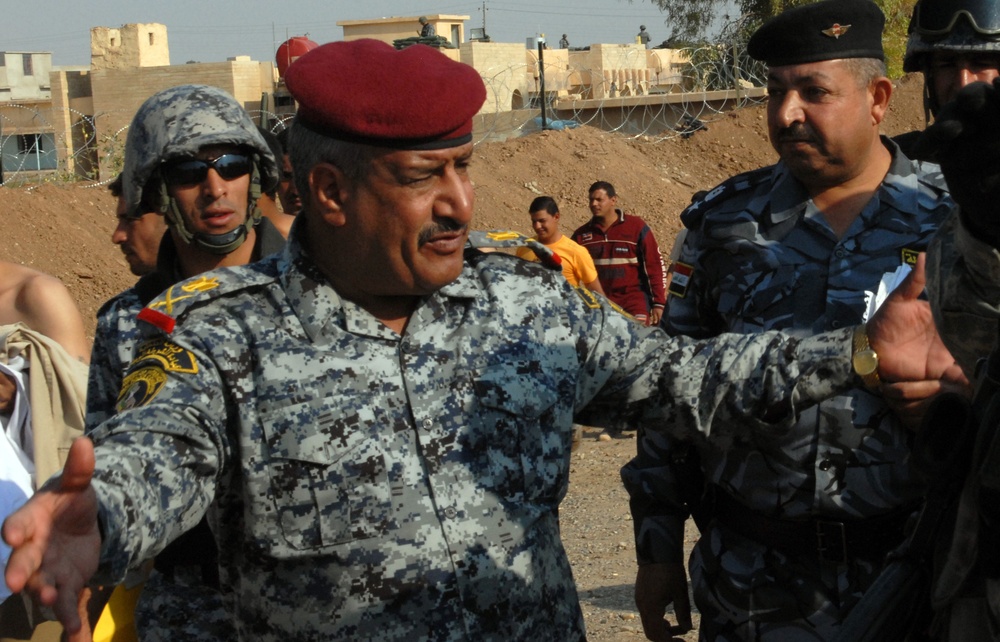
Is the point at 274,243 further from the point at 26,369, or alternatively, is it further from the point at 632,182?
the point at 632,182

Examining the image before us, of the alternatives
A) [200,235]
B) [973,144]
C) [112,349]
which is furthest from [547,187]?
[973,144]

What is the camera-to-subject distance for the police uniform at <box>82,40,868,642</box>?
7.56ft

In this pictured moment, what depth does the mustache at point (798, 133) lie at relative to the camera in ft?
10.2

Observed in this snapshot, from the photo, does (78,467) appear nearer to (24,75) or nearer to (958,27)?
(958,27)

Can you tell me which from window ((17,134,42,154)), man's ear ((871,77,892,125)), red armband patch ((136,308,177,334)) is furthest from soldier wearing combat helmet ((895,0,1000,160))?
window ((17,134,42,154))

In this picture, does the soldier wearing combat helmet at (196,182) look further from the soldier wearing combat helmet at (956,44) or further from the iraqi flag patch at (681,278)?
the soldier wearing combat helmet at (956,44)

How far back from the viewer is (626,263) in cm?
1165

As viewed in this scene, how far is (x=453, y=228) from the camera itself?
7.95 ft

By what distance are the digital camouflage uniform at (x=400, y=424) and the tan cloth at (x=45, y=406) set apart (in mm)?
1941

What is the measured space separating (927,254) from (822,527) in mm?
1011

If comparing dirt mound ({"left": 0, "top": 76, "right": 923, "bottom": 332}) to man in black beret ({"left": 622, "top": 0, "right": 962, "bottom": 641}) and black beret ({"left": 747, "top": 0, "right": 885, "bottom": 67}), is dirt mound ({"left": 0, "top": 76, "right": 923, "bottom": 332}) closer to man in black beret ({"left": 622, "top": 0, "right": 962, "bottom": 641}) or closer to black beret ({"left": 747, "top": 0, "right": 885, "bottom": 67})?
man in black beret ({"left": 622, "top": 0, "right": 962, "bottom": 641})

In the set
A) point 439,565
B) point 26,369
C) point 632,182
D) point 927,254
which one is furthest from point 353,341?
point 632,182

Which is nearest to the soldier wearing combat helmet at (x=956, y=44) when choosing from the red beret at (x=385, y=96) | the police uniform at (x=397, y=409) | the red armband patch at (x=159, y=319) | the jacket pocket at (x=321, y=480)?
the police uniform at (x=397, y=409)

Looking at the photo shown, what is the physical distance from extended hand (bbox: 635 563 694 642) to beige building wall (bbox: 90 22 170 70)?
133 ft
